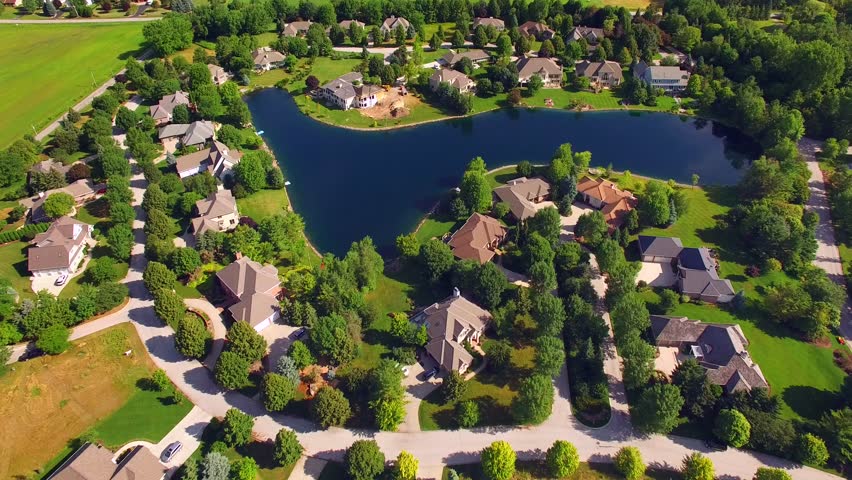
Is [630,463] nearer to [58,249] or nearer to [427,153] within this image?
[427,153]

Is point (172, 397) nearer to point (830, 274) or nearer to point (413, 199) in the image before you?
point (413, 199)

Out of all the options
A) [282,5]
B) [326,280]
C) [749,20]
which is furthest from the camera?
[282,5]

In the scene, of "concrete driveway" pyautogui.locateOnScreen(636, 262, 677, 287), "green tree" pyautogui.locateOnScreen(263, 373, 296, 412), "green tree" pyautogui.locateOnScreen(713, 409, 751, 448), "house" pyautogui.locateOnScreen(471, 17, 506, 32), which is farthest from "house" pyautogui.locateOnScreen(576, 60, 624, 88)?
"green tree" pyautogui.locateOnScreen(263, 373, 296, 412)

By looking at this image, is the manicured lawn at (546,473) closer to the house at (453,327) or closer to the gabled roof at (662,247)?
the house at (453,327)

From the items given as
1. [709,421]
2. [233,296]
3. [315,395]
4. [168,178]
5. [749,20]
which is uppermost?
[749,20]

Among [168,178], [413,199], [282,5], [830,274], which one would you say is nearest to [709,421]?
[830,274]
